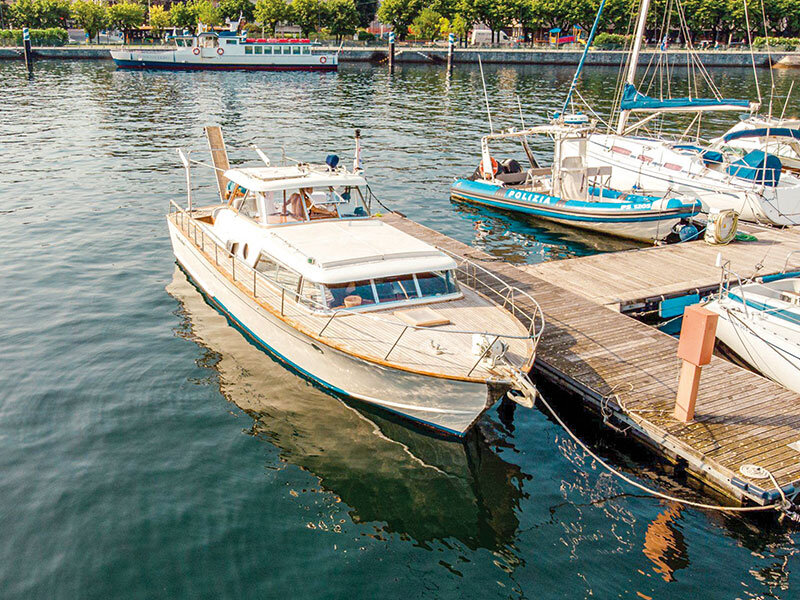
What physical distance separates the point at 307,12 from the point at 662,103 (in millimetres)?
98561

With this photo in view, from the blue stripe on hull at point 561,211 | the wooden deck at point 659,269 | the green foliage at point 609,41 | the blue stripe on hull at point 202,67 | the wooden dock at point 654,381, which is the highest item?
the green foliage at point 609,41

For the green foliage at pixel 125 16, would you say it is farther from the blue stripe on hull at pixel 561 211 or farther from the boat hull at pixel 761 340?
the boat hull at pixel 761 340

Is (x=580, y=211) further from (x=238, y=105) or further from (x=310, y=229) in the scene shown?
(x=238, y=105)

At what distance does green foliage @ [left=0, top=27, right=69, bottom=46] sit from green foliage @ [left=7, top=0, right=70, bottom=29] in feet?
30.3

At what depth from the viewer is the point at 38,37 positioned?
364 feet

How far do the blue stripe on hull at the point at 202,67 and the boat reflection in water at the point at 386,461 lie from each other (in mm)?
84595

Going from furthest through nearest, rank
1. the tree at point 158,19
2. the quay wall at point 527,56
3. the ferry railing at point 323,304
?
the tree at point 158,19 < the quay wall at point 527,56 < the ferry railing at point 323,304

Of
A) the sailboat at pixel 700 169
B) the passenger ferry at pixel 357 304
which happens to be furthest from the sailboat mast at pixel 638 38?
the passenger ferry at pixel 357 304

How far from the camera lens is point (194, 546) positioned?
36.9ft

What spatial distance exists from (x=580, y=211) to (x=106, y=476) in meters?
20.8

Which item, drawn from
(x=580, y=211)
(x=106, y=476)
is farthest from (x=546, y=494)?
(x=580, y=211)

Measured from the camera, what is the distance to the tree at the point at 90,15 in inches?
4467

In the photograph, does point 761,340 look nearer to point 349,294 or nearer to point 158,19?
point 349,294

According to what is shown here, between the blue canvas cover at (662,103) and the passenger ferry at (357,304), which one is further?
the blue canvas cover at (662,103)
